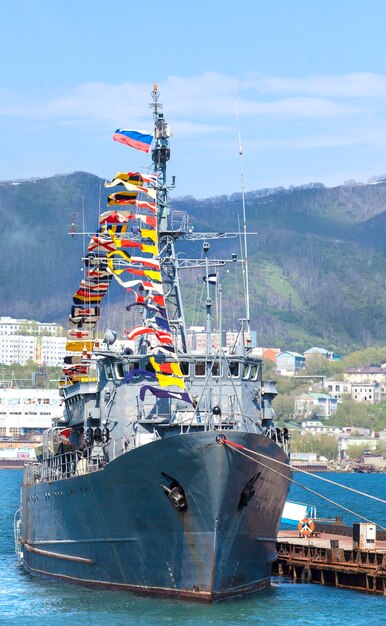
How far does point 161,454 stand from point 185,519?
91.7 inches

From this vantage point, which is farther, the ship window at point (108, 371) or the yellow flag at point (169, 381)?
the ship window at point (108, 371)

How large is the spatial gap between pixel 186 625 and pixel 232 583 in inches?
147

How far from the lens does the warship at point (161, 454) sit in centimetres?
4572

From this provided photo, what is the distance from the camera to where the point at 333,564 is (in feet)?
184

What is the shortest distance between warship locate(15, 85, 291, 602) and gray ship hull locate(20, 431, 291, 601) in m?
0.05

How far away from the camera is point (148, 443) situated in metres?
45.9

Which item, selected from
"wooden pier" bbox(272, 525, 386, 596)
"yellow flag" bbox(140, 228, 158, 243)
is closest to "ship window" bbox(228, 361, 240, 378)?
"yellow flag" bbox(140, 228, 158, 243)

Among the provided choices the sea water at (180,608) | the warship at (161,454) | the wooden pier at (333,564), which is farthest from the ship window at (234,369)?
the wooden pier at (333,564)

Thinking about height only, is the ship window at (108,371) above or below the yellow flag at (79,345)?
below

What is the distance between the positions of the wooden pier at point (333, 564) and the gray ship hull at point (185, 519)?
482cm

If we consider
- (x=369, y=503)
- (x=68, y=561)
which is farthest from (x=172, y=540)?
(x=369, y=503)

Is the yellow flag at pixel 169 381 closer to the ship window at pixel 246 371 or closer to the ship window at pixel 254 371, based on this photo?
the ship window at pixel 246 371

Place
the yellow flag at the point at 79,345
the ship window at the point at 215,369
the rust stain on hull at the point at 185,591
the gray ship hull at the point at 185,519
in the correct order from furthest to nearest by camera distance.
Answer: the yellow flag at the point at 79,345 < the ship window at the point at 215,369 < the rust stain on hull at the point at 185,591 < the gray ship hull at the point at 185,519

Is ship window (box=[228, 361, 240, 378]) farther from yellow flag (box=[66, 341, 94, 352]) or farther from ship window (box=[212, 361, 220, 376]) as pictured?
yellow flag (box=[66, 341, 94, 352])
